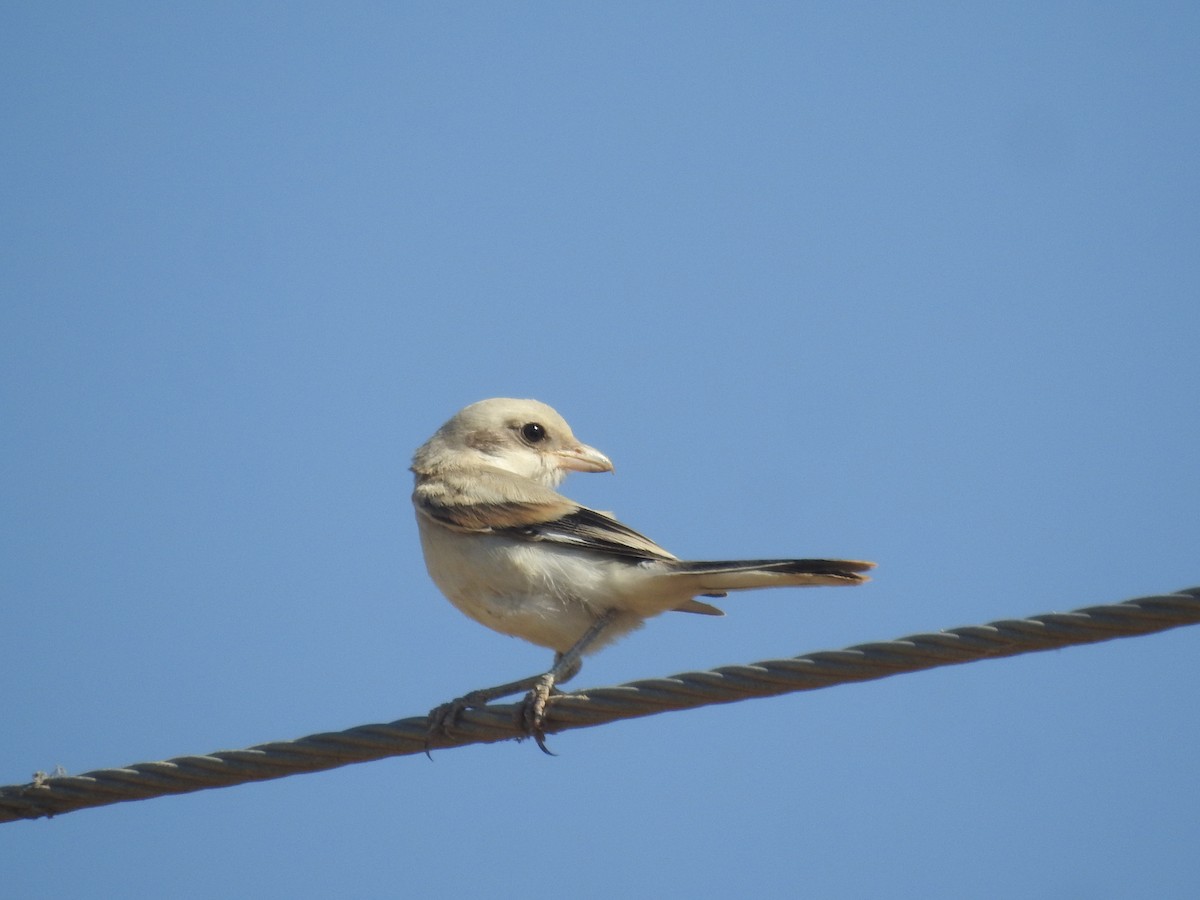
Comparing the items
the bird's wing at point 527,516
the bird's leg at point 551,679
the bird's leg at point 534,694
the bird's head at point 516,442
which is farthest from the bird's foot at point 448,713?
the bird's head at point 516,442

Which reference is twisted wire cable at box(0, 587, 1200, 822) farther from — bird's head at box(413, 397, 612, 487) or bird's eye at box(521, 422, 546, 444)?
bird's eye at box(521, 422, 546, 444)

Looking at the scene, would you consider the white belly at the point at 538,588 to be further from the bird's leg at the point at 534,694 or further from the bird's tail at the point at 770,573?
the bird's tail at the point at 770,573

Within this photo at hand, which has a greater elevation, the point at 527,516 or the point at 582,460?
the point at 582,460

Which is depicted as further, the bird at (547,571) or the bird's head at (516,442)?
the bird's head at (516,442)

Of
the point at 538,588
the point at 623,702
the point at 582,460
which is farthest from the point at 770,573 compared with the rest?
the point at 582,460

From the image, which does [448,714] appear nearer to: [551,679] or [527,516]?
[551,679]

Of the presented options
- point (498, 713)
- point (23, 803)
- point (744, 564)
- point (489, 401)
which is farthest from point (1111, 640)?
point (489, 401)

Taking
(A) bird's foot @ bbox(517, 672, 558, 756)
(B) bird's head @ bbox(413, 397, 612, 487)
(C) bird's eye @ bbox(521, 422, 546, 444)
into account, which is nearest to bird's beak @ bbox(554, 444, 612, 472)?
(B) bird's head @ bbox(413, 397, 612, 487)
